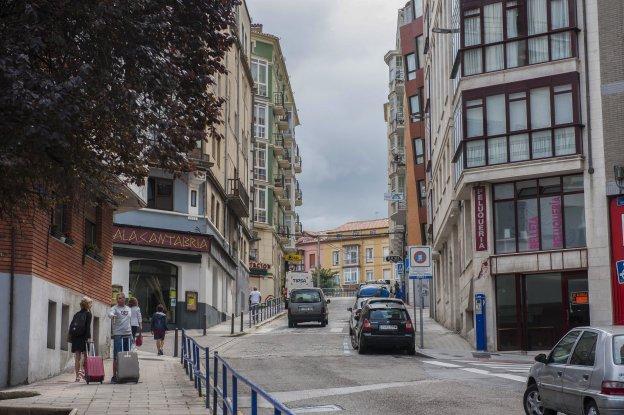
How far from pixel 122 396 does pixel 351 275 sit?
113816 mm

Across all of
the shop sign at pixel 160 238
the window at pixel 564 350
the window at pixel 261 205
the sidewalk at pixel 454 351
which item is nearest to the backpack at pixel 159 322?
the sidewalk at pixel 454 351

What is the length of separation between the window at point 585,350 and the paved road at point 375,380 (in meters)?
2.15

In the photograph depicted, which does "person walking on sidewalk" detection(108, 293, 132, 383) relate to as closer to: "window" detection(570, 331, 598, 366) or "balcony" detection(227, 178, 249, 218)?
"window" detection(570, 331, 598, 366)

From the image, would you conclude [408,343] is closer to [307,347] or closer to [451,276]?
[307,347]

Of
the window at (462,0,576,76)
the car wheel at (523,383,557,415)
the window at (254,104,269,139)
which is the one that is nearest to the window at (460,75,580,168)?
the window at (462,0,576,76)

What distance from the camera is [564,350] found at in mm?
12562

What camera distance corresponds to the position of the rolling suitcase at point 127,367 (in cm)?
1811

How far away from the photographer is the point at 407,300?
7288 cm

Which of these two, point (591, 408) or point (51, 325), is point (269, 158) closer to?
point (51, 325)

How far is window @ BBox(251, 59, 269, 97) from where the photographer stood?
7512cm

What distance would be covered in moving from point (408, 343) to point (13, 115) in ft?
64.4

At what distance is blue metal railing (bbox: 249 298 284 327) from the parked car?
1.93 meters

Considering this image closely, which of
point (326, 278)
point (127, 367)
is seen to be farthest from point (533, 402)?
point (326, 278)

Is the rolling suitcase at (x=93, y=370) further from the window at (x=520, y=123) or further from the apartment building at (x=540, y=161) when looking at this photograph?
the window at (x=520, y=123)
